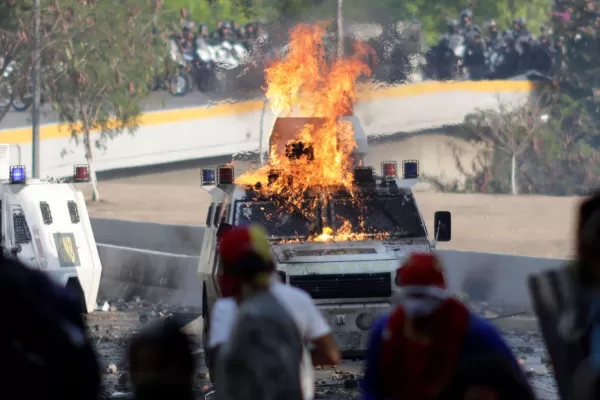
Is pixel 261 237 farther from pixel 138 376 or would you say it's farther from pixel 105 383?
pixel 105 383

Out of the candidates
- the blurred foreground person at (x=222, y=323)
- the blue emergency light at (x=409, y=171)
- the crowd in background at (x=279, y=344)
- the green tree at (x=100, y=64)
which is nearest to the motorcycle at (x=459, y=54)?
the green tree at (x=100, y=64)

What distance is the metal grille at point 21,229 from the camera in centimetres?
1727

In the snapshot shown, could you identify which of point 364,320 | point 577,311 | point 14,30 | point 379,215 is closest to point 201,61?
point 14,30

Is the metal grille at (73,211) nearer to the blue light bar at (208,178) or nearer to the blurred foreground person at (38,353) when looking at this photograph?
the blue light bar at (208,178)

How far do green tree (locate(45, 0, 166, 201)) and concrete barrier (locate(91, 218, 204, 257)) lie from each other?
24.9 ft

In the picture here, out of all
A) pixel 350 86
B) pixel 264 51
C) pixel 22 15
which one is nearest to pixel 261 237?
pixel 350 86

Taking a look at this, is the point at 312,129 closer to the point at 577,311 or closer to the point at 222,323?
the point at 222,323

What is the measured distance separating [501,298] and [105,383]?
319 inches

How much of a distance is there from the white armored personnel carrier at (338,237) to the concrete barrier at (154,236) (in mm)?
14025

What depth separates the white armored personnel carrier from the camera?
42.0 feet

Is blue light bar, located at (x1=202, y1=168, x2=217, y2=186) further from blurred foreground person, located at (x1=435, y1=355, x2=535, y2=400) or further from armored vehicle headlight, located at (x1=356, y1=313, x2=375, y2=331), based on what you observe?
blurred foreground person, located at (x1=435, y1=355, x2=535, y2=400)

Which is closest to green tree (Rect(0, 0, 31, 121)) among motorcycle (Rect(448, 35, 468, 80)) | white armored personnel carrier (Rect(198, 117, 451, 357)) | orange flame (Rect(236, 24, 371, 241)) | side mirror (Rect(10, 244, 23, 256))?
motorcycle (Rect(448, 35, 468, 80))

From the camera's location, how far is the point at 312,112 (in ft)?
57.1

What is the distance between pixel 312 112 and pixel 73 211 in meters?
3.49
